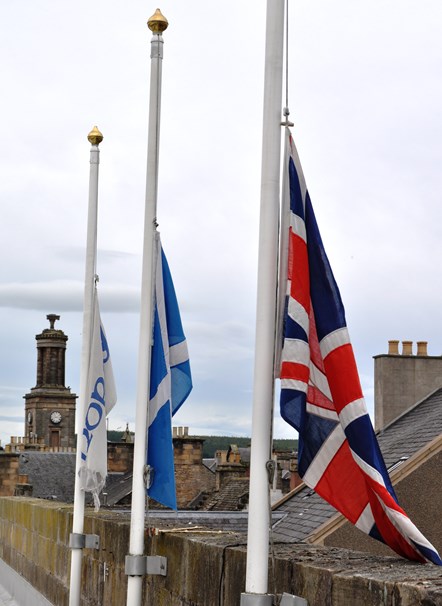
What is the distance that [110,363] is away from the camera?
1205 cm

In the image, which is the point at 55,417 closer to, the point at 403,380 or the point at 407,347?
the point at 403,380

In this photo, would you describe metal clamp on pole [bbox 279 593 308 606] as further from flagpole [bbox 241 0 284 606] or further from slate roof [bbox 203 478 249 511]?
slate roof [bbox 203 478 249 511]

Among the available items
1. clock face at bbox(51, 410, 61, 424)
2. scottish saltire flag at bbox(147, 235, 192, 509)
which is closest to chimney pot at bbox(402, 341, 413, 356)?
scottish saltire flag at bbox(147, 235, 192, 509)

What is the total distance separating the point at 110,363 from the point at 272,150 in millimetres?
6458

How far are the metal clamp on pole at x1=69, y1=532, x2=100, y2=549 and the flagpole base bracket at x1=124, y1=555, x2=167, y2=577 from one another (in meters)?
2.31

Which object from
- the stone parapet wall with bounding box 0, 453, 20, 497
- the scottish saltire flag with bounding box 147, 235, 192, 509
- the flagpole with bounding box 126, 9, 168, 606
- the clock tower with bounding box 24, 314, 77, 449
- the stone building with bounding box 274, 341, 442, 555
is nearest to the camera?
the flagpole with bounding box 126, 9, 168, 606

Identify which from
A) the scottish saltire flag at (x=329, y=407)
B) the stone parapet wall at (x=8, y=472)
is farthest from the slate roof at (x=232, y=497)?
the scottish saltire flag at (x=329, y=407)

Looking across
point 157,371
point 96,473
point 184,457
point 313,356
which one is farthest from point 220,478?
point 313,356

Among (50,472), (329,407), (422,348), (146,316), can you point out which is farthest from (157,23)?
(50,472)

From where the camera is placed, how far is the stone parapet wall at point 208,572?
494cm

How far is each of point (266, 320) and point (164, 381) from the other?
143 inches

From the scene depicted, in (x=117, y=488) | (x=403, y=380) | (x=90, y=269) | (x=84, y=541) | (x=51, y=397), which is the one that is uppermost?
(x=51, y=397)

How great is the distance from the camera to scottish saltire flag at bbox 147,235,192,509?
9.20 meters

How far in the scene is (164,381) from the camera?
9234 mm
